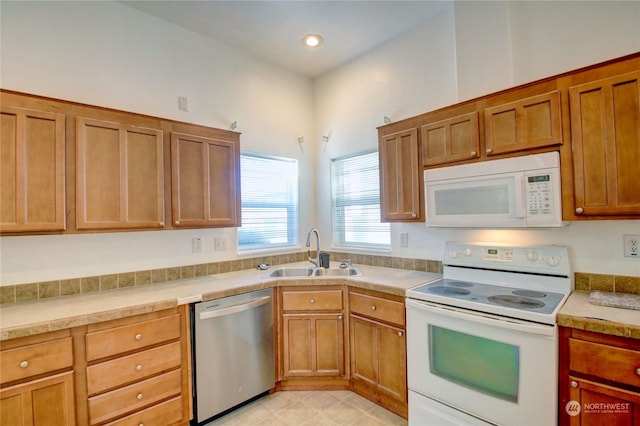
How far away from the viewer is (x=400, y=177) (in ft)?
8.32

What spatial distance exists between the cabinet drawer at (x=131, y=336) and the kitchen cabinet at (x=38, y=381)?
0.11 metres

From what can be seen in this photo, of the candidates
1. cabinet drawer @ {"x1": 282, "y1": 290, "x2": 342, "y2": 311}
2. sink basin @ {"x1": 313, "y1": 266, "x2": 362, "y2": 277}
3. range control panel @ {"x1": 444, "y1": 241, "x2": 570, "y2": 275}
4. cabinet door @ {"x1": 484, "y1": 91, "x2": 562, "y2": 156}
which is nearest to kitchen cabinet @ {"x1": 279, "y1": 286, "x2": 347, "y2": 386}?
cabinet drawer @ {"x1": 282, "y1": 290, "x2": 342, "y2": 311}

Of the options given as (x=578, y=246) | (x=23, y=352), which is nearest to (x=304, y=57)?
(x=578, y=246)

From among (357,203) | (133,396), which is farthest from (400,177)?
(133,396)

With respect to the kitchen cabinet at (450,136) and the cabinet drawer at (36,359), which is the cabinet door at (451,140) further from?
the cabinet drawer at (36,359)

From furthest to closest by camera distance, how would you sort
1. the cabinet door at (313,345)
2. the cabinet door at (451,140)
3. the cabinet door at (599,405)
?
the cabinet door at (313,345) < the cabinet door at (451,140) < the cabinet door at (599,405)

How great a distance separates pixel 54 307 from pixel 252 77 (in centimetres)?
257

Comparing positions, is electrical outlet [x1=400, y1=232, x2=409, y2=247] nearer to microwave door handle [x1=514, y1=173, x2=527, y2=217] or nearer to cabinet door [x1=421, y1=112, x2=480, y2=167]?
cabinet door [x1=421, y1=112, x2=480, y2=167]

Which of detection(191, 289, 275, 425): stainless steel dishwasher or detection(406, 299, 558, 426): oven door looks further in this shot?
detection(191, 289, 275, 425): stainless steel dishwasher

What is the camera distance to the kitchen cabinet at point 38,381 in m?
1.50

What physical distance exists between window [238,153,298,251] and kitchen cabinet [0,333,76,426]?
5.25 feet

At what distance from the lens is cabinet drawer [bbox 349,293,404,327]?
2.19 meters

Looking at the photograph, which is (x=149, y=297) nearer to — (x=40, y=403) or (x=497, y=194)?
(x=40, y=403)

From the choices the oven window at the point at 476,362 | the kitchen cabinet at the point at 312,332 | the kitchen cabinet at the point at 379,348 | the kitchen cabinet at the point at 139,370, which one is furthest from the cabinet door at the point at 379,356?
the kitchen cabinet at the point at 139,370
